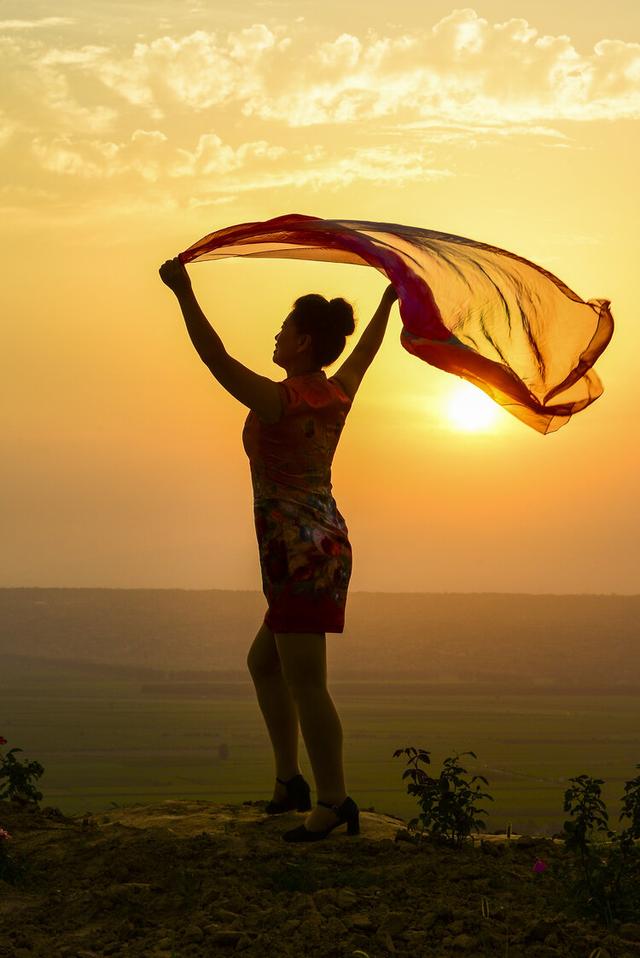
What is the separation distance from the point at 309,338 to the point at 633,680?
105942 mm

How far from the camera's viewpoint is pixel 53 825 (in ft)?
27.0

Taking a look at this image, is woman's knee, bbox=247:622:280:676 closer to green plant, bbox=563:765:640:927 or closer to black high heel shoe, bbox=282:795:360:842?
black high heel shoe, bbox=282:795:360:842

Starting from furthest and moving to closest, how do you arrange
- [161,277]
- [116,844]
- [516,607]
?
[516,607] → [116,844] → [161,277]

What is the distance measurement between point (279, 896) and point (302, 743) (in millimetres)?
29458

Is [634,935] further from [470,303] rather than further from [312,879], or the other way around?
[470,303]

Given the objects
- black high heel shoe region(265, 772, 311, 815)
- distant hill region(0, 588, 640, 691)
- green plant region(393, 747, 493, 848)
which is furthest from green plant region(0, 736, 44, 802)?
distant hill region(0, 588, 640, 691)

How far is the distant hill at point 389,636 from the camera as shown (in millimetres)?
112938

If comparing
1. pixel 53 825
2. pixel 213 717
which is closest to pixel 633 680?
pixel 213 717

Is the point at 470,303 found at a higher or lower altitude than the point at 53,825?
higher

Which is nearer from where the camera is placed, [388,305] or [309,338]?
[309,338]

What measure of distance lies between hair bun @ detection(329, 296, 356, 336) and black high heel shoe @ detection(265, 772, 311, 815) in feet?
9.84

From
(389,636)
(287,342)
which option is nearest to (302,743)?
(287,342)

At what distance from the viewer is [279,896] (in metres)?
5.99

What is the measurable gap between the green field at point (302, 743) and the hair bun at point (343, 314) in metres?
30.9
